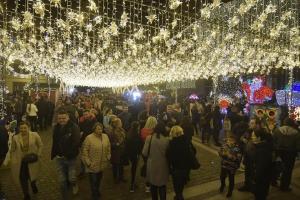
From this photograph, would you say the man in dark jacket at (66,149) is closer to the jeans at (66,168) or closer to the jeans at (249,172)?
the jeans at (66,168)

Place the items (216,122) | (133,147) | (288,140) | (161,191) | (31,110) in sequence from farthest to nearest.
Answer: (31,110), (216,122), (288,140), (133,147), (161,191)

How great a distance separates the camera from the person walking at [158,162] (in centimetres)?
579

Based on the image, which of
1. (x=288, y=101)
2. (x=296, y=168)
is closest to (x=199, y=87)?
(x=288, y=101)

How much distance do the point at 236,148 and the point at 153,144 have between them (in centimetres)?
204

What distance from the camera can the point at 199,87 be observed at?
3469cm

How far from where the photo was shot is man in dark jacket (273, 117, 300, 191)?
7473mm

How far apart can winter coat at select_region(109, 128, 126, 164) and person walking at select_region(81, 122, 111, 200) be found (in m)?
1.15

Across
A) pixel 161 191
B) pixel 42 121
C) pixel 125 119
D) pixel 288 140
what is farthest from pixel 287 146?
pixel 42 121

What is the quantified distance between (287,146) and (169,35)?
10775 millimetres

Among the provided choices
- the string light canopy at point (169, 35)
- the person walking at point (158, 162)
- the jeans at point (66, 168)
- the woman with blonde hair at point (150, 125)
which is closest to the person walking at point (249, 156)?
the person walking at point (158, 162)

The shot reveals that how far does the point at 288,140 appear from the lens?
7465 mm

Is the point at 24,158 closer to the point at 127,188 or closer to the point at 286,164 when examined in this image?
the point at 127,188

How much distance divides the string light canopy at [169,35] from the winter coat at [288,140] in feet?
11.6

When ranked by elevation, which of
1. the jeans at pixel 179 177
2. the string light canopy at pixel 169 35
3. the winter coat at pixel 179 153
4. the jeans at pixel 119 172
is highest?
the string light canopy at pixel 169 35
